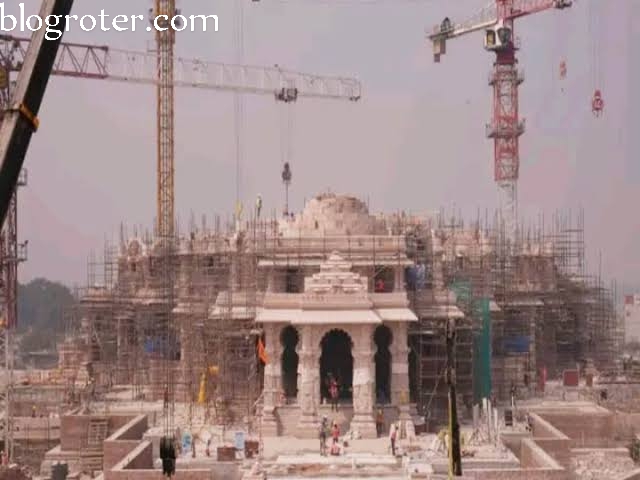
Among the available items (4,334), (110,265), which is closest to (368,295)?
(4,334)

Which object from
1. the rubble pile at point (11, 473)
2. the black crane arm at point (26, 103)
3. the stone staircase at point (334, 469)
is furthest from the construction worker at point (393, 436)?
the black crane arm at point (26, 103)

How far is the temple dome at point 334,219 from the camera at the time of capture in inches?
1313

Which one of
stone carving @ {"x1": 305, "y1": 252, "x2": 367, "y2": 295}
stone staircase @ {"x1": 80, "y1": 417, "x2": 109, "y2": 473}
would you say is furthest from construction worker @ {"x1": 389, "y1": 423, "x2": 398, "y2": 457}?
stone staircase @ {"x1": 80, "y1": 417, "x2": 109, "y2": 473}

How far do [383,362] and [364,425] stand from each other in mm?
3844

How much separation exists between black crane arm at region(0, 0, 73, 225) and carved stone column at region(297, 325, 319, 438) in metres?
22.6

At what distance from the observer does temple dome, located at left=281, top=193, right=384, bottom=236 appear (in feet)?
109

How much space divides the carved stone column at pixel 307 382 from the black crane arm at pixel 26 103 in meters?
22.6

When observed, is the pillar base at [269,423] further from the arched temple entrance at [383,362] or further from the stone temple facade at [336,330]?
the arched temple entrance at [383,362]

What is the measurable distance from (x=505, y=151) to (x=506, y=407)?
2705 centimetres

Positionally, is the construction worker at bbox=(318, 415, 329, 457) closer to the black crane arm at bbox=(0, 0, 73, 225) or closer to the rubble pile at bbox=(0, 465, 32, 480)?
the rubble pile at bbox=(0, 465, 32, 480)

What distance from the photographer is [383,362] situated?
107 ft

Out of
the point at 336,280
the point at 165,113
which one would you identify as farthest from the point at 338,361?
the point at 165,113

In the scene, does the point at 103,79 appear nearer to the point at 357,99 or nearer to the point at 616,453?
the point at 357,99

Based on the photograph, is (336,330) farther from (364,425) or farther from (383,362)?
(364,425)
